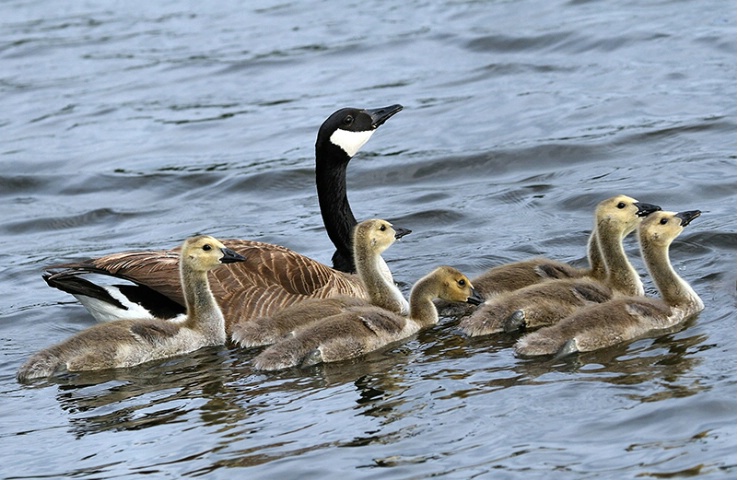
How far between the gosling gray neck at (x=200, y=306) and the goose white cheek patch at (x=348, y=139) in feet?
8.87

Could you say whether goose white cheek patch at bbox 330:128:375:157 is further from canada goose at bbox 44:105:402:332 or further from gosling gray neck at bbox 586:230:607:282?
gosling gray neck at bbox 586:230:607:282

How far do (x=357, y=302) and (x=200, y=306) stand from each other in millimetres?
1231

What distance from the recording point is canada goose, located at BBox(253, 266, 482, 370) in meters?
9.88

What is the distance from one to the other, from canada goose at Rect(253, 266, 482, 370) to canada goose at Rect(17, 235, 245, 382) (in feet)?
2.62

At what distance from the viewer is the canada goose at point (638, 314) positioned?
956 cm

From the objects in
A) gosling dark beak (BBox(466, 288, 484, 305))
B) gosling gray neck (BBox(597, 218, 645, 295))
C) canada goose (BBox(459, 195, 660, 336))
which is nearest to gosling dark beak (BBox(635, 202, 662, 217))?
canada goose (BBox(459, 195, 660, 336))

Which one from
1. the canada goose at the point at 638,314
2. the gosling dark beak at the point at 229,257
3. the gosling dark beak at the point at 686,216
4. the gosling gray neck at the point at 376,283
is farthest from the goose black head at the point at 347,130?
the gosling dark beak at the point at 686,216

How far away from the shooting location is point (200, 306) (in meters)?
10.8

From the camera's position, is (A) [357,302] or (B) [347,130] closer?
(A) [357,302]

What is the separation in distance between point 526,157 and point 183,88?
7784 mm

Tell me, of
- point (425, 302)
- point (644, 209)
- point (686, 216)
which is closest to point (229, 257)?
point (425, 302)

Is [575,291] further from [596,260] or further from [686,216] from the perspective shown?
[686,216]

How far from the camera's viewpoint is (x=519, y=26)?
24.4 metres

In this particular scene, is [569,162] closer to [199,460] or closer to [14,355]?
[14,355]
